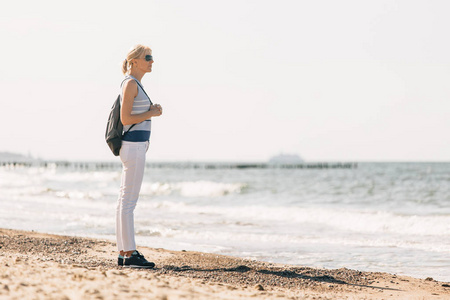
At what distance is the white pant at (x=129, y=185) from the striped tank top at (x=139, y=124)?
5 cm

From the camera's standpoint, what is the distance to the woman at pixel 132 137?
17.0 feet

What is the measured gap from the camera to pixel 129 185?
523 centimetres

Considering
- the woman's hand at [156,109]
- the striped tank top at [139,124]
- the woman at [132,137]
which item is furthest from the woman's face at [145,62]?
the woman's hand at [156,109]

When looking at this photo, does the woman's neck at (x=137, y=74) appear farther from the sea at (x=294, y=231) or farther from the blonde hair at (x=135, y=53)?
the sea at (x=294, y=231)

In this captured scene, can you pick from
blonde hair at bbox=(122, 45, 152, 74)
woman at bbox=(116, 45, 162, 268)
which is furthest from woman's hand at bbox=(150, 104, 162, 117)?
blonde hair at bbox=(122, 45, 152, 74)

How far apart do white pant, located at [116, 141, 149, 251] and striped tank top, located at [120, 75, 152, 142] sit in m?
0.05

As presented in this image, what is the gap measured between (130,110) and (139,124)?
0.17 meters

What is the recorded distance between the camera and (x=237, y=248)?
8383 mm

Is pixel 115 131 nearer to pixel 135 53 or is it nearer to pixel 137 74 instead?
pixel 137 74

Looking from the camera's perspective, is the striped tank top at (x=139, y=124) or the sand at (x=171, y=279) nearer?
the sand at (x=171, y=279)

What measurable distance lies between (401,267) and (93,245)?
435 cm

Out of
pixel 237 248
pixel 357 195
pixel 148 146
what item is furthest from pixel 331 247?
pixel 357 195

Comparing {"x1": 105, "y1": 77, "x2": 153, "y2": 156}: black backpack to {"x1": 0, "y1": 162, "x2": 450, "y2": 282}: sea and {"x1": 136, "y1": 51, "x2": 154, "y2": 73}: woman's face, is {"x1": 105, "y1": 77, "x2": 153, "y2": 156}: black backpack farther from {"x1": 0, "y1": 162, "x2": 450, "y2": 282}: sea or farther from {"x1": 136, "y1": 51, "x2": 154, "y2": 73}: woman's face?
{"x1": 0, "y1": 162, "x2": 450, "y2": 282}: sea

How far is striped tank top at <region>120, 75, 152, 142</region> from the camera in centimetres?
520
